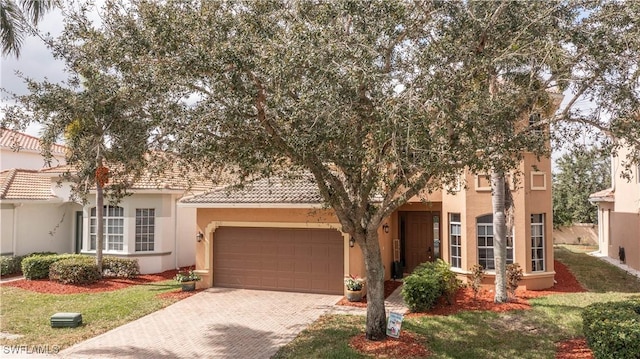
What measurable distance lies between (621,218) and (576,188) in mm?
15110

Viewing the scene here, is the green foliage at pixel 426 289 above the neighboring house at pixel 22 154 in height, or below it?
below

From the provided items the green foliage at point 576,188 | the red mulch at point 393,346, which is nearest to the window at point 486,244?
the red mulch at point 393,346

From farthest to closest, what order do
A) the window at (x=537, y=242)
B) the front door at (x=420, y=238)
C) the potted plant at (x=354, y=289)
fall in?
the front door at (x=420, y=238)
the window at (x=537, y=242)
the potted plant at (x=354, y=289)

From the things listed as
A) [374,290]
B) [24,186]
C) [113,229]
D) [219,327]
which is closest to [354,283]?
[374,290]

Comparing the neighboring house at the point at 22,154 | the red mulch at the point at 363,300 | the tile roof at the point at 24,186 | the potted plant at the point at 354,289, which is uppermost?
the neighboring house at the point at 22,154

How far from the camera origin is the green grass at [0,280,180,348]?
1112cm

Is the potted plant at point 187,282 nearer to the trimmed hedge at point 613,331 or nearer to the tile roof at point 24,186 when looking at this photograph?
the tile roof at point 24,186

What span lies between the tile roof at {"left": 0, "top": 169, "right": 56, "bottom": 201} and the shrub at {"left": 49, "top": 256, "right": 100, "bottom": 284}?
5.04 meters

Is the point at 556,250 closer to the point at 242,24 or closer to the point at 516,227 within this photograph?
the point at 516,227

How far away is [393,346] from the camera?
9.69 m

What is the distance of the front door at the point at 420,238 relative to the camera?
17.8m

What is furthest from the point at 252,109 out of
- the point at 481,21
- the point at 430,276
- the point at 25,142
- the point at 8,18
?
the point at 25,142

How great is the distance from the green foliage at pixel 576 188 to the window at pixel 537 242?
1832cm

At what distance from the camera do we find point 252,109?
8836 millimetres
